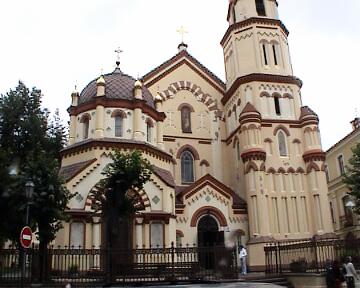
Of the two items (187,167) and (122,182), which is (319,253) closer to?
(122,182)

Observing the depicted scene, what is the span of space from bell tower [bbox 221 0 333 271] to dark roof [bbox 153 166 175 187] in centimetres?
603

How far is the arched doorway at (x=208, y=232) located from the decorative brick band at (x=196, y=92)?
32.9 feet

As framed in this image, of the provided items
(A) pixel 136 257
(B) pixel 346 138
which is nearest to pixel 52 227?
(A) pixel 136 257

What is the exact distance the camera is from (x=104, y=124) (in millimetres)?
27812

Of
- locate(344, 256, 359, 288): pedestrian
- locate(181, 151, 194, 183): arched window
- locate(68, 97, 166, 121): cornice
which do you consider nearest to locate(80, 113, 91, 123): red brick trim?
locate(68, 97, 166, 121): cornice

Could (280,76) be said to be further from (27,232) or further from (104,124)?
(27,232)

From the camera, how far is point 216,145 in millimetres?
35344

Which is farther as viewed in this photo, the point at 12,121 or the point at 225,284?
the point at 12,121

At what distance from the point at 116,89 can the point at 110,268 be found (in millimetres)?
14279

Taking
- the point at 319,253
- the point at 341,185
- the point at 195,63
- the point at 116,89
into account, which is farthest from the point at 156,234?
the point at 341,185

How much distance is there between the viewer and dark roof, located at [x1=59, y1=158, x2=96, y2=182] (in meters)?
25.1

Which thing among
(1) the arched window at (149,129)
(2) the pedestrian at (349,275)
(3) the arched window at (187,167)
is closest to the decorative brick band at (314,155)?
(3) the arched window at (187,167)

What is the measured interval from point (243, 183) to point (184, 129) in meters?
6.62

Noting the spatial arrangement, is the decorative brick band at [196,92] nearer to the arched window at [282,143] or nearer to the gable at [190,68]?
the gable at [190,68]
